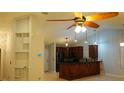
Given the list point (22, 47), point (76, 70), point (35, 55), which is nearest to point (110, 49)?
point (76, 70)

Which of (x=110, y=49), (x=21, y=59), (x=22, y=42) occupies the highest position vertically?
(x=22, y=42)

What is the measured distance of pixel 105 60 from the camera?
715 centimetres

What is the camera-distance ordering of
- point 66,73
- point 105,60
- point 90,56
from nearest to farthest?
point 66,73 < point 105,60 < point 90,56

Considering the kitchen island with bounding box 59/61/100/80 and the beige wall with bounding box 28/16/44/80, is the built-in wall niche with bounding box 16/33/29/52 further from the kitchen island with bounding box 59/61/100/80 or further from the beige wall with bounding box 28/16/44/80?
the kitchen island with bounding box 59/61/100/80

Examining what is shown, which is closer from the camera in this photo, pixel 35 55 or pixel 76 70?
pixel 35 55

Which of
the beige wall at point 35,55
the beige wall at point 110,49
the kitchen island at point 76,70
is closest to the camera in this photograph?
the beige wall at point 35,55

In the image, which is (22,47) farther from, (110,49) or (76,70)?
(110,49)

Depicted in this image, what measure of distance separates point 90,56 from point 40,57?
12.9ft

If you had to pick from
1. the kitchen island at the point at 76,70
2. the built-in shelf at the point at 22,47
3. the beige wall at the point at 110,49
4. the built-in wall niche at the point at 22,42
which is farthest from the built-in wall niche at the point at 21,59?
the beige wall at the point at 110,49

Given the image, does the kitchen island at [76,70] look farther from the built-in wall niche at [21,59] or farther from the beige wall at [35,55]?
the built-in wall niche at [21,59]

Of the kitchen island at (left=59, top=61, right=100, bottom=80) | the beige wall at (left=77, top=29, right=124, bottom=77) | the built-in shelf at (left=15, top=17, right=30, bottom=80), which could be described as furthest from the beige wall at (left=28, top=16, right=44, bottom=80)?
the beige wall at (left=77, top=29, right=124, bottom=77)

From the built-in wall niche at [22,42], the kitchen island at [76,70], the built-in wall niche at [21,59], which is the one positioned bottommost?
the kitchen island at [76,70]
